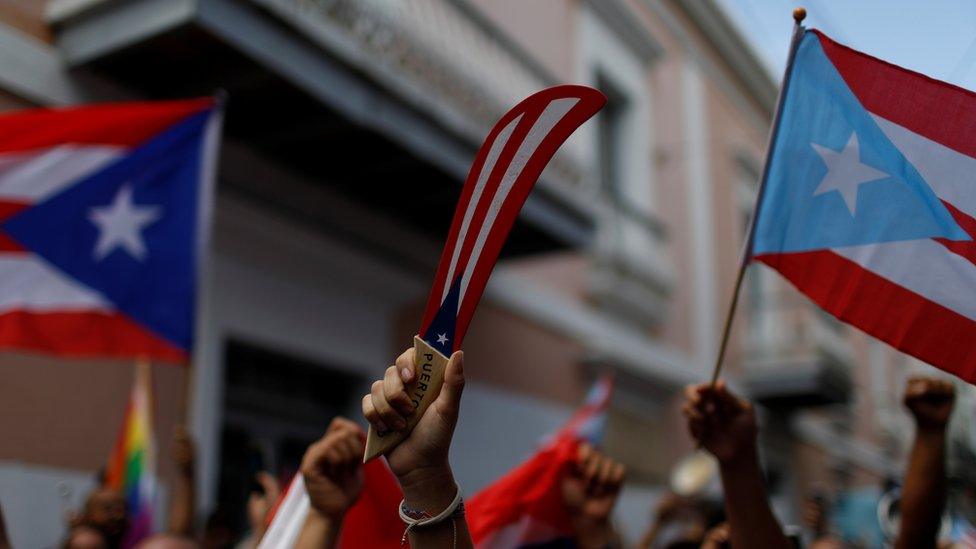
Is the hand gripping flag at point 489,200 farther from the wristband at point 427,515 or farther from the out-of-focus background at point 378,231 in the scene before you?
the out-of-focus background at point 378,231

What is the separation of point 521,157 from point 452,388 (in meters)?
0.45

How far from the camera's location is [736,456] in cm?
257

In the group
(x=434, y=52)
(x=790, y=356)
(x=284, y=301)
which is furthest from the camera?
(x=790, y=356)

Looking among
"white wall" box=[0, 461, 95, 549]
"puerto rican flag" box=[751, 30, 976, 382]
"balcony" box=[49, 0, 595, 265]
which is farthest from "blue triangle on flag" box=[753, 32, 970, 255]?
"white wall" box=[0, 461, 95, 549]

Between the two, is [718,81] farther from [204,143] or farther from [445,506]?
[445,506]

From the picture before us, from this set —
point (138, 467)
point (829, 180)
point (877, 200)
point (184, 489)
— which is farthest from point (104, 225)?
point (877, 200)

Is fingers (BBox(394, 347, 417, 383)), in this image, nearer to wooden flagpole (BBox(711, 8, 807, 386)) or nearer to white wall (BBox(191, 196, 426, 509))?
wooden flagpole (BBox(711, 8, 807, 386))

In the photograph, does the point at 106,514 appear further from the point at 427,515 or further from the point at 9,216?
the point at 427,515

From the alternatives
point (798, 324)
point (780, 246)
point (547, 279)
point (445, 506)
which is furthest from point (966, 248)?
point (798, 324)

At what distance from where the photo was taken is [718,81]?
1375 cm

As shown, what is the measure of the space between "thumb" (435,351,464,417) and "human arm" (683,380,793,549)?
44.3 inches

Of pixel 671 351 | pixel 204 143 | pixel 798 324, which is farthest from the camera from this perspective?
pixel 798 324

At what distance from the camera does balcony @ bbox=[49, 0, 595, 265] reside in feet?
17.0

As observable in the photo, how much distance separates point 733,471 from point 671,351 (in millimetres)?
8861
